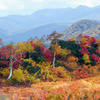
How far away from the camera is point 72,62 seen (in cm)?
2836

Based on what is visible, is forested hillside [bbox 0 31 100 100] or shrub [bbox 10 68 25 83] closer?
shrub [bbox 10 68 25 83]

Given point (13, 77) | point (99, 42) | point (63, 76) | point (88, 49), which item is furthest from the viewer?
point (99, 42)

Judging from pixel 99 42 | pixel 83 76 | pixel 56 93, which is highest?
pixel 99 42

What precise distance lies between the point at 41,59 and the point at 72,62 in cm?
731

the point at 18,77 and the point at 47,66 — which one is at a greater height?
the point at 47,66

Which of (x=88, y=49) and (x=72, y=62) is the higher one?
(x=88, y=49)

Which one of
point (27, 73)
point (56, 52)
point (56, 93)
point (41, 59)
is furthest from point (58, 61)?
point (56, 93)

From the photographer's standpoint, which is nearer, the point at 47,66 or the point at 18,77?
the point at 18,77

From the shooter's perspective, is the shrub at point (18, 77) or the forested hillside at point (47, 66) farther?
the forested hillside at point (47, 66)

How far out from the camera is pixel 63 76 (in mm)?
22750

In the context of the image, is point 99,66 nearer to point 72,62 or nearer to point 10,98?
point 72,62

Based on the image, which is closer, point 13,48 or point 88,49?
point 13,48

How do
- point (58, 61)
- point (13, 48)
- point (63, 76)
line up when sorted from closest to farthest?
1. point (13, 48)
2. point (63, 76)
3. point (58, 61)

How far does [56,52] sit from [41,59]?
3475 mm
